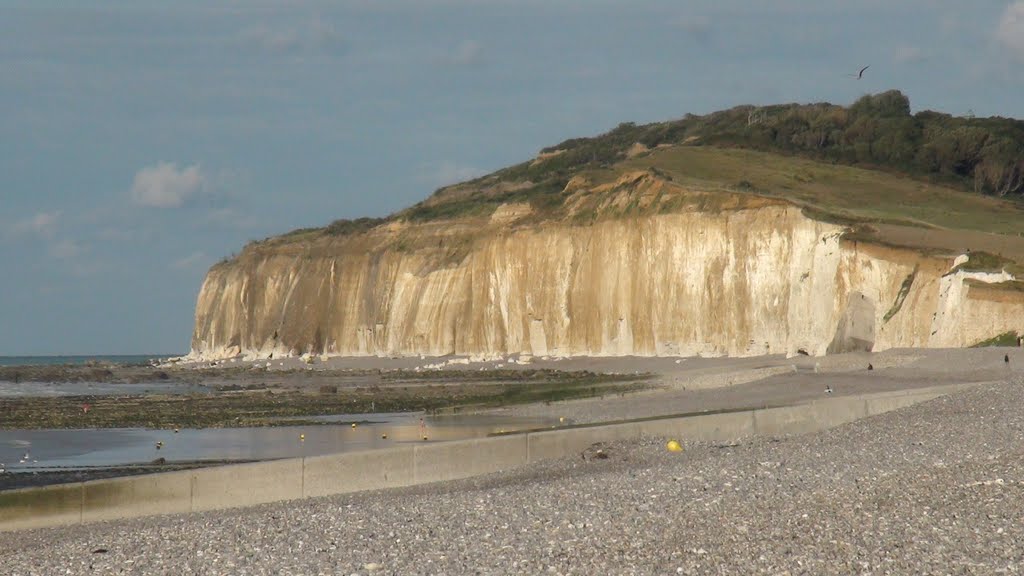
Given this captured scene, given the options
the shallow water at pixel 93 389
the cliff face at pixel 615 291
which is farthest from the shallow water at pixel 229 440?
the shallow water at pixel 93 389

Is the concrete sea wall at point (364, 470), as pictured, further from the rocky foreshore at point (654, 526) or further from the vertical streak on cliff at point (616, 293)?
the vertical streak on cliff at point (616, 293)

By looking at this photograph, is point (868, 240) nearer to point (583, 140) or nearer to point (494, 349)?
point (494, 349)

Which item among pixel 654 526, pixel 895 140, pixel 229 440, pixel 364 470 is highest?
pixel 895 140

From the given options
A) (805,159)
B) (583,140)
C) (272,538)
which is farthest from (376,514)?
(583,140)

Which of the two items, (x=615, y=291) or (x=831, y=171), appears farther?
(x=831, y=171)

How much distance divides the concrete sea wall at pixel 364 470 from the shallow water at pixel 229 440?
529cm

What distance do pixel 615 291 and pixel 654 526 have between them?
160 ft

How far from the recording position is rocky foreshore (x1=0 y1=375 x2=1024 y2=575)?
9758 millimetres

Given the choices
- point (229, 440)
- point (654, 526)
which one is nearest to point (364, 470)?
point (654, 526)

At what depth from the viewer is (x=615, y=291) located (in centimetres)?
5984

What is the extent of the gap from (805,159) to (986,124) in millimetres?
21777

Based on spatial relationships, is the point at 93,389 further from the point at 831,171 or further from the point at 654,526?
the point at 654,526

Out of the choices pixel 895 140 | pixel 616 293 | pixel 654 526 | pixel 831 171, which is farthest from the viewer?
pixel 895 140

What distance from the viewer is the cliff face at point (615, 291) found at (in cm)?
4159
